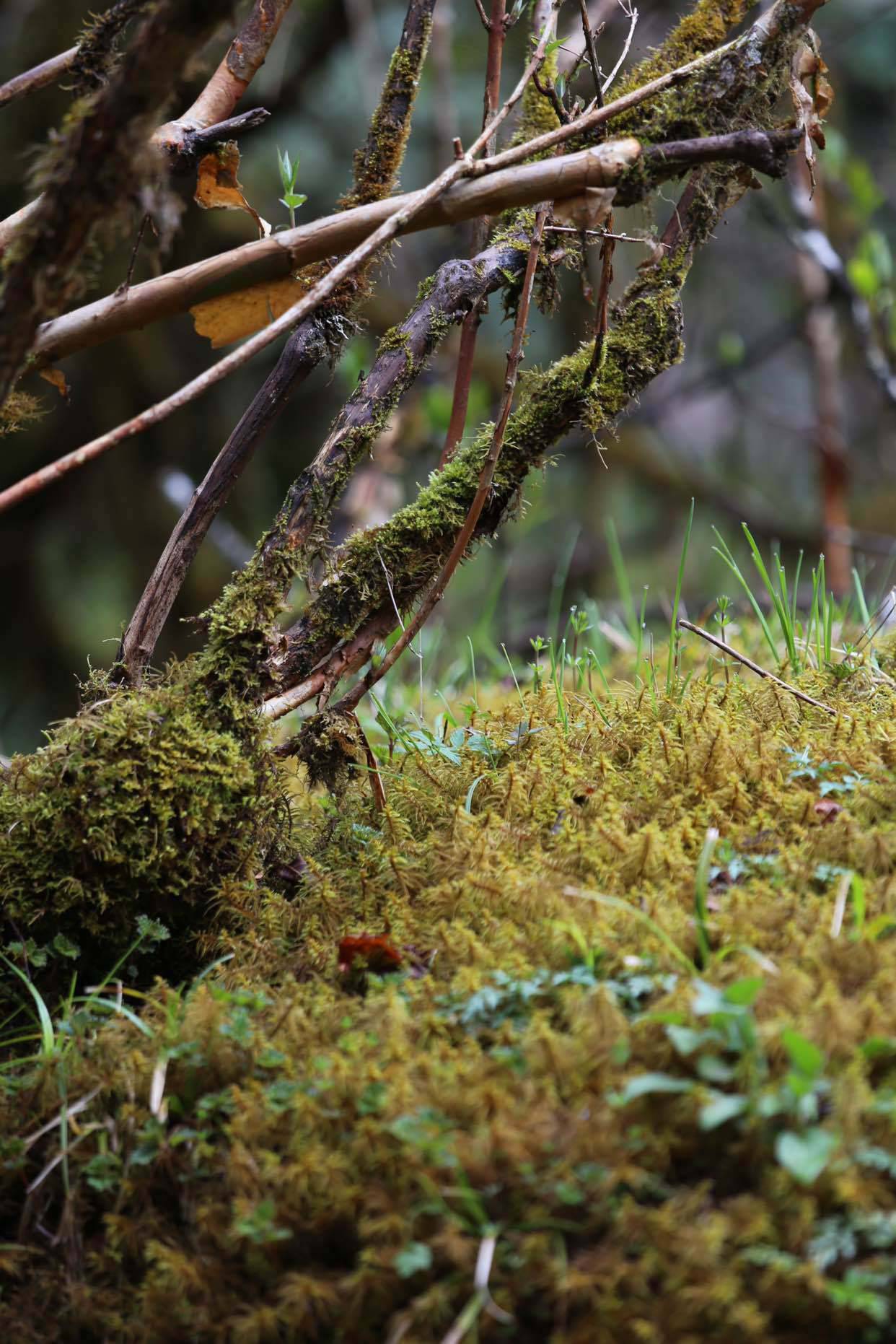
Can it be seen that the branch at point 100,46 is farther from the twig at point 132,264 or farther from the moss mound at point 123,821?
the moss mound at point 123,821

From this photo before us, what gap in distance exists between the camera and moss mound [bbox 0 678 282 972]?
158 centimetres

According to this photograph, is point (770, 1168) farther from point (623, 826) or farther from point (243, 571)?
point (243, 571)

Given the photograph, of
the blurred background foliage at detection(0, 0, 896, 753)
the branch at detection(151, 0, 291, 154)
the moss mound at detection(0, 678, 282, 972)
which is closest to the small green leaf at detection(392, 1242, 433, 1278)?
the moss mound at detection(0, 678, 282, 972)

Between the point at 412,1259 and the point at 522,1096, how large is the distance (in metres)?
0.20

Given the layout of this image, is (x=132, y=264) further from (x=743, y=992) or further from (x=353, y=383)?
(x=353, y=383)

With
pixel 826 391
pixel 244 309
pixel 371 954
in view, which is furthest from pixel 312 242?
pixel 826 391

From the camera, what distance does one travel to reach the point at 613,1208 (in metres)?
0.98

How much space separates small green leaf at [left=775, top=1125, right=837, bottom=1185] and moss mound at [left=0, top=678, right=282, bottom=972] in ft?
3.28

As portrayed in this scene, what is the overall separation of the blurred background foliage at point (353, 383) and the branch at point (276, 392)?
4.80 feet

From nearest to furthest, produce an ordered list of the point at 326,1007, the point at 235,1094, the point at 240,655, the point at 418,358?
the point at 235,1094, the point at 326,1007, the point at 240,655, the point at 418,358

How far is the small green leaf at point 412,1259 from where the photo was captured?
3.13 ft

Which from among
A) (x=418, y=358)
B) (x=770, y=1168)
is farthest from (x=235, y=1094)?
(x=418, y=358)

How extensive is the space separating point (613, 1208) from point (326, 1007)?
515mm

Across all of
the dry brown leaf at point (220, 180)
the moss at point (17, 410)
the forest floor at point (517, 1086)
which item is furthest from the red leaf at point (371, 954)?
the dry brown leaf at point (220, 180)
